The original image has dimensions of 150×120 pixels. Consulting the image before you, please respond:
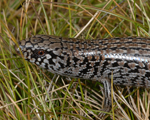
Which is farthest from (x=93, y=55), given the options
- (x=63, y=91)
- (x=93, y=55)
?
(x=63, y=91)

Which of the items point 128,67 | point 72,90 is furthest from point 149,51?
point 72,90

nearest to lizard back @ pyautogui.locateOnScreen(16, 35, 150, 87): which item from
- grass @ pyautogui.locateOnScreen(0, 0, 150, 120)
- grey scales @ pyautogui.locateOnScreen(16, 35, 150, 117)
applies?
grey scales @ pyautogui.locateOnScreen(16, 35, 150, 117)

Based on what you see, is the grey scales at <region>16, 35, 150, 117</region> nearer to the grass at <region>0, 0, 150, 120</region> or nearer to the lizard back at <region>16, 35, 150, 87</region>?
the lizard back at <region>16, 35, 150, 87</region>

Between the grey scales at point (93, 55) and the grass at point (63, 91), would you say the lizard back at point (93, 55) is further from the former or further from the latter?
the grass at point (63, 91)

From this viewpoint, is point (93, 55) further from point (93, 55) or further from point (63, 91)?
point (63, 91)

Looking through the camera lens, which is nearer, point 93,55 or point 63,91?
point 93,55

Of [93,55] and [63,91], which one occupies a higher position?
[93,55]

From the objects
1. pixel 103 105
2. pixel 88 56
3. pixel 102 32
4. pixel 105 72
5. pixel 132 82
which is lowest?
pixel 103 105

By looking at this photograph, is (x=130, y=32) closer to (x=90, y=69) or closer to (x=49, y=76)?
(x=90, y=69)
